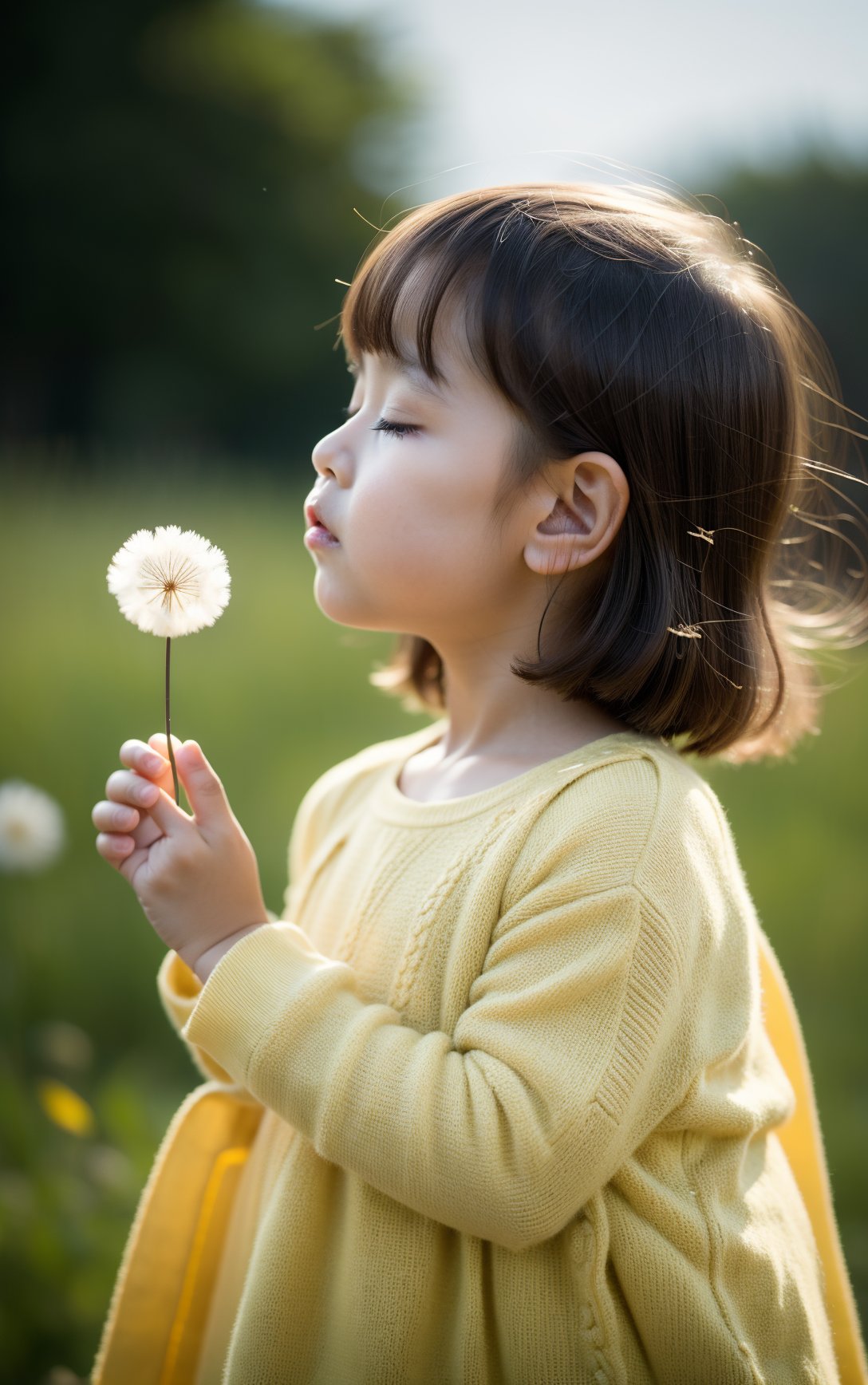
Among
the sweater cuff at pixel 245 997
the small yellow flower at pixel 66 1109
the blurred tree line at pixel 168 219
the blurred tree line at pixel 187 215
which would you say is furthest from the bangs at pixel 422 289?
the blurred tree line at pixel 168 219

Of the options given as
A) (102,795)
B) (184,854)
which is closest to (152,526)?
(102,795)

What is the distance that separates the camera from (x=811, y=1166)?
3.62 ft

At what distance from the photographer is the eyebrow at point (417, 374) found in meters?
0.93

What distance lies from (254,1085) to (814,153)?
5.32 meters

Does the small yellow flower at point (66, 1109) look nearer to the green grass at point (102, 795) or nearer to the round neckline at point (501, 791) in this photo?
the green grass at point (102, 795)

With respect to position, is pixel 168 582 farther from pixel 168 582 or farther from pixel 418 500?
pixel 418 500

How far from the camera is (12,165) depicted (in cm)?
684

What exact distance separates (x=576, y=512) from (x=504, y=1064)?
0.47m

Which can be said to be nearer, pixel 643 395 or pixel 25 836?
pixel 643 395

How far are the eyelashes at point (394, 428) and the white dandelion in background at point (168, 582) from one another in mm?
195

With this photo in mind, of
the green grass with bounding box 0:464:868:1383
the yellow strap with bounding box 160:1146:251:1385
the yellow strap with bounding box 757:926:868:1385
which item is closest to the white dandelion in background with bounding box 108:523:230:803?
the yellow strap with bounding box 160:1146:251:1385

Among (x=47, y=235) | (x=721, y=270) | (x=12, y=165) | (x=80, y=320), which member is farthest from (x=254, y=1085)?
(x=12, y=165)

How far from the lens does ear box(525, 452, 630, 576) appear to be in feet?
3.05

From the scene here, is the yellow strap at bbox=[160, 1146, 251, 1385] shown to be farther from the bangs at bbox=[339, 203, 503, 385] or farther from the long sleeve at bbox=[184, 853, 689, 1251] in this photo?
the bangs at bbox=[339, 203, 503, 385]
